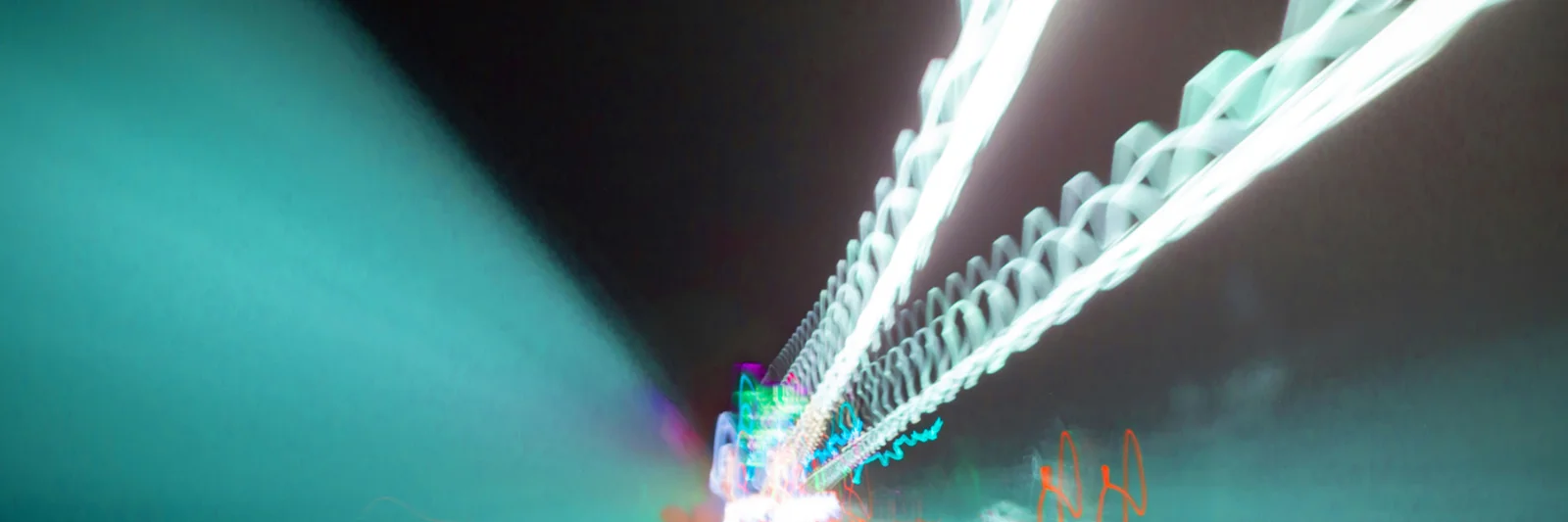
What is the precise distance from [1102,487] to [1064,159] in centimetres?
62

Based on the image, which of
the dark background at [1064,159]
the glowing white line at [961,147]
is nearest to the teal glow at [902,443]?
the dark background at [1064,159]

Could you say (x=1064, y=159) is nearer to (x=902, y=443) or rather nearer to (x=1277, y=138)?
(x=1277, y=138)

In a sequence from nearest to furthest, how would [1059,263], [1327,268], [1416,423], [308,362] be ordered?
1. [1416,423]
2. [1327,268]
3. [1059,263]
4. [308,362]

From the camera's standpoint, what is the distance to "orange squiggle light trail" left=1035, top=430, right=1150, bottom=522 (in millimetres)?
1311

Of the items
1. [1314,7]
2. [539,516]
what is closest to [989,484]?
[1314,7]

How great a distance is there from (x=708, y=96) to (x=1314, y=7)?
1932 mm

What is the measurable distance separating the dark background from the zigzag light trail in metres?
0.02

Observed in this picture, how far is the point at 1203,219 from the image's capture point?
1130 mm

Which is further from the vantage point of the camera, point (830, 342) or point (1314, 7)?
point (830, 342)

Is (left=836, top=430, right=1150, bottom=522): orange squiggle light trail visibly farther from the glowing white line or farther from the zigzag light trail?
the glowing white line

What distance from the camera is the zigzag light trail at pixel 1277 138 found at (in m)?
0.75

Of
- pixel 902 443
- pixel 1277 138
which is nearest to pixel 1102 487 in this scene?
pixel 1277 138

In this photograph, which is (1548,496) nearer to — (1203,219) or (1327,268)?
(1327,268)

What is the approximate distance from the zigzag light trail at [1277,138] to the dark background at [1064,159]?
0.02m
